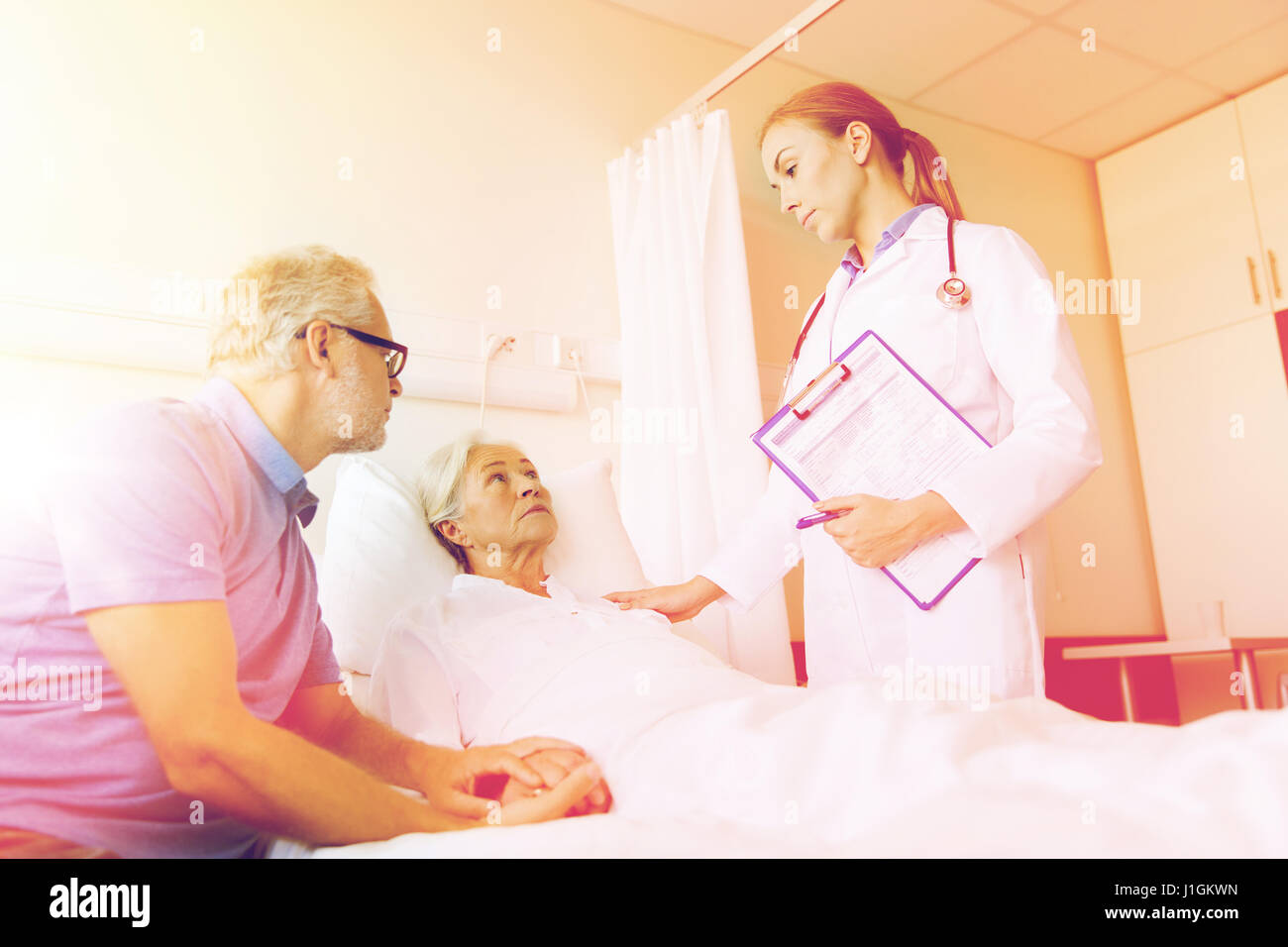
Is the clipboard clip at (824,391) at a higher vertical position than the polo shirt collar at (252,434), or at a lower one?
higher

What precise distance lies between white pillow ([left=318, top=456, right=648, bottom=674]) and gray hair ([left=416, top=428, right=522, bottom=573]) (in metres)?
0.02

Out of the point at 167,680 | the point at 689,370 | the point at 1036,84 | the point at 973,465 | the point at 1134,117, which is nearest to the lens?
the point at 167,680

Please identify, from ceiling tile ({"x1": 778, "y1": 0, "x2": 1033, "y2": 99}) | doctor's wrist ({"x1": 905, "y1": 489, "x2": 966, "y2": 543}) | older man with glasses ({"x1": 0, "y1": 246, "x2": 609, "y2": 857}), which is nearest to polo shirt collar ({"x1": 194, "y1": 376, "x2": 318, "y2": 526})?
older man with glasses ({"x1": 0, "y1": 246, "x2": 609, "y2": 857})

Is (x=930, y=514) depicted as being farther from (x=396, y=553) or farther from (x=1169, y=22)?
(x=1169, y=22)

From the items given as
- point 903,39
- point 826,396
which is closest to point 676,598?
point 826,396

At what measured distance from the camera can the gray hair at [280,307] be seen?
3.22ft

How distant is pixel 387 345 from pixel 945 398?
2.51ft

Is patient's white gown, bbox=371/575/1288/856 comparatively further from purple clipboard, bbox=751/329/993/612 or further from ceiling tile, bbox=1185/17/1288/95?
ceiling tile, bbox=1185/17/1288/95

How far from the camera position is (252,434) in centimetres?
92

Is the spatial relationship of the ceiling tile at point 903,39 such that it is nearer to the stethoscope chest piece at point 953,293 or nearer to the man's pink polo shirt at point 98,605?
the stethoscope chest piece at point 953,293

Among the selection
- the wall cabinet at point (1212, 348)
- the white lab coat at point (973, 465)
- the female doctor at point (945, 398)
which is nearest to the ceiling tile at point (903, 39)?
the wall cabinet at point (1212, 348)

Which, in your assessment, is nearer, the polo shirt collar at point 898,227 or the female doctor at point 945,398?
the female doctor at point 945,398

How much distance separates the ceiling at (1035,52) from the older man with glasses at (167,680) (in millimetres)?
1838

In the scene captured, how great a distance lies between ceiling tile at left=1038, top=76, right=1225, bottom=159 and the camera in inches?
110
